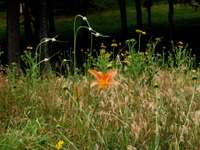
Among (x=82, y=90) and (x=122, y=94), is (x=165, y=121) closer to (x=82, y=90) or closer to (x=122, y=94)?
(x=122, y=94)

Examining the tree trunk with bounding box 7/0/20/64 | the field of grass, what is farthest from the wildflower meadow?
the tree trunk with bounding box 7/0/20/64

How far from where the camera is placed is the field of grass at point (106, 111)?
449 cm

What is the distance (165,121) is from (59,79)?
301 cm

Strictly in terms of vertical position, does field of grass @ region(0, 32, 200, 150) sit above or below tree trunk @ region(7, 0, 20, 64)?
above

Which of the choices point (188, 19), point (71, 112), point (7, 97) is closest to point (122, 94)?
point (71, 112)

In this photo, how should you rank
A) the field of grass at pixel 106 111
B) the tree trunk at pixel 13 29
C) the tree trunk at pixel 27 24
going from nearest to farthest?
the field of grass at pixel 106 111
the tree trunk at pixel 13 29
the tree trunk at pixel 27 24

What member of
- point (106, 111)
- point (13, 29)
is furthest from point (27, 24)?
point (106, 111)

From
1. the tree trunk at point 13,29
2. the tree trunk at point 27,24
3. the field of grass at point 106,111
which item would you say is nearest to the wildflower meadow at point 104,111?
the field of grass at point 106,111

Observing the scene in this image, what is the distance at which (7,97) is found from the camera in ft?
22.0

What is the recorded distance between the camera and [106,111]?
17.4 ft

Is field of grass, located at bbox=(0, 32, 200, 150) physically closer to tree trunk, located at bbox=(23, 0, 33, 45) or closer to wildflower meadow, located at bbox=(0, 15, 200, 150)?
wildflower meadow, located at bbox=(0, 15, 200, 150)

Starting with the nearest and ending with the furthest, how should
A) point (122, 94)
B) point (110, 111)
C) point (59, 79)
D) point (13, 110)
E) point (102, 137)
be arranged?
point (102, 137) → point (110, 111) → point (122, 94) → point (13, 110) → point (59, 79)

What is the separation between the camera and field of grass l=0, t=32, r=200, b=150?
14.7ft

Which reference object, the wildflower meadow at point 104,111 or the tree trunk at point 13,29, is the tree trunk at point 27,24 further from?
the wildflower meadow at point 104,111
